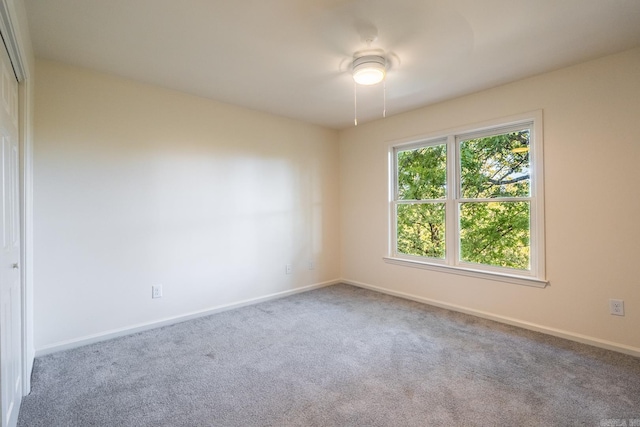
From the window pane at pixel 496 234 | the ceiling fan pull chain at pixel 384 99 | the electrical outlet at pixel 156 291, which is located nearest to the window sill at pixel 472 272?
the window pane at pixel 496 234

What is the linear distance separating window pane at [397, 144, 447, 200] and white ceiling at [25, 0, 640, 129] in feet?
2.83

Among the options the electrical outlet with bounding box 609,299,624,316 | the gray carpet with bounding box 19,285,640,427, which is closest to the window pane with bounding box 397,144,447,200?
the gray carpet with bounding box 19,285,640,427

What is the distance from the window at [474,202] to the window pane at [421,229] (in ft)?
0.04

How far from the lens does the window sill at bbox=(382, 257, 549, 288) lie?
9.61 feet

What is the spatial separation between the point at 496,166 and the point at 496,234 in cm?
71

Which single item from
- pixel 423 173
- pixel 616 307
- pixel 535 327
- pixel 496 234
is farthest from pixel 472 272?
pixel 423 173

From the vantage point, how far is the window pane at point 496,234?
10.1 feet

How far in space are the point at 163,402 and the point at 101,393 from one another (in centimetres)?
45

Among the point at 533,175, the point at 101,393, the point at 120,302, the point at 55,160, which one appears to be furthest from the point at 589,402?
the point at 55,160

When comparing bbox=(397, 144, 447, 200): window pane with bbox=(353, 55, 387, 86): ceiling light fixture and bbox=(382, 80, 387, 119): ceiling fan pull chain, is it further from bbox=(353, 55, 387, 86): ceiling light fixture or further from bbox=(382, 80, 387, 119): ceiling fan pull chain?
bbox=(353, 55, 387, 86): ceiling light fixture

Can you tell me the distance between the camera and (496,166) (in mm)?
3271

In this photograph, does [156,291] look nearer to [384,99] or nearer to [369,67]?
[369,67]

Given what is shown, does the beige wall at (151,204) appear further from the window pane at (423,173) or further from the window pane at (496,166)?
the window pane at (496,166)

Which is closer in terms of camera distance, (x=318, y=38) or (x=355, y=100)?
(x=318, y=38)
